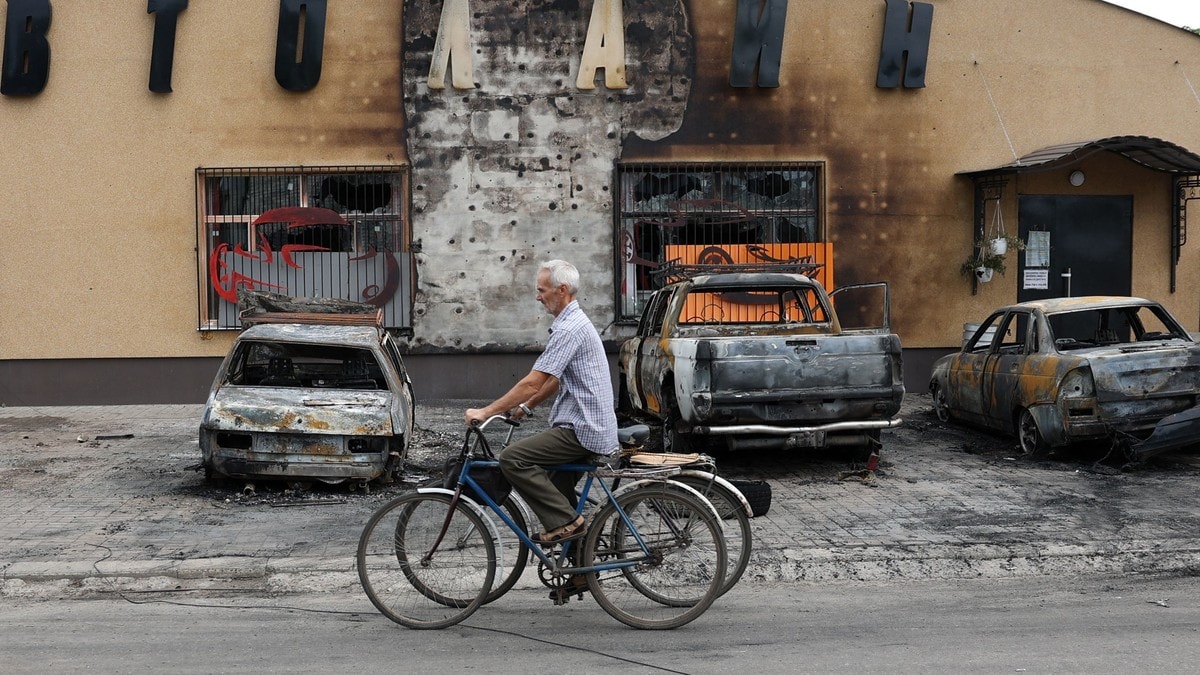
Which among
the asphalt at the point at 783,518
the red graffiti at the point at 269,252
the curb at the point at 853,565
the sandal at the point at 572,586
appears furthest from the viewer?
the red graffiti at the point at 269,252

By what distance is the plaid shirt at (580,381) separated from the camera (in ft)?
17.9

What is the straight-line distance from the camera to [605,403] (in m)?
5.52

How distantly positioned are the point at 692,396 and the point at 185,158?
29.4ft

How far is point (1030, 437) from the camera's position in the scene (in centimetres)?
1041

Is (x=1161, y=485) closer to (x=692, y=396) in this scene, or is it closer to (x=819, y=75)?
(x=692, y=396)

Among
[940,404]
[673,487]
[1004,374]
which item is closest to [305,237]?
[940,404]

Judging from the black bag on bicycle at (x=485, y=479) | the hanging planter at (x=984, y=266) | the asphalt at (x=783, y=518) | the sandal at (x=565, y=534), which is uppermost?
the hanging planter at (x=984, y=266)

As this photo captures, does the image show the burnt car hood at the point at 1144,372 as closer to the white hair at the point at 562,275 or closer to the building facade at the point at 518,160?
the building facade at the point at 518,160

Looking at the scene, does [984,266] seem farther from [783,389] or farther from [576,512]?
[576,512]

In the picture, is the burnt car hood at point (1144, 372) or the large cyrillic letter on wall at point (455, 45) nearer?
the burnt car hood at point (1144, 372)

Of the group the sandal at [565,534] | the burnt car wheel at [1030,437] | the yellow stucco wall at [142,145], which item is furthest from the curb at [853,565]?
the yellow stucco wall at [142,145]

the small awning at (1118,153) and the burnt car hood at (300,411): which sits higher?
the small awning at (1118,153)

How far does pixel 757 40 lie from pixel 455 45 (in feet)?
13.5

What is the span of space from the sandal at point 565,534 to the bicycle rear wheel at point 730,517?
54 centimetres
